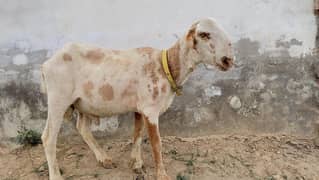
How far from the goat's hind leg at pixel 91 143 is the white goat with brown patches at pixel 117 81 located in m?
0.23

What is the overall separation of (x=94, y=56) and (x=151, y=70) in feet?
1.74

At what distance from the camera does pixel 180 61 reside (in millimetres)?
5020

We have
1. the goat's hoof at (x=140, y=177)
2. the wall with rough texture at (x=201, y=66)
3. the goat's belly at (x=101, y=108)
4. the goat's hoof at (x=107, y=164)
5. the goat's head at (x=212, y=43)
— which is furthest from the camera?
the wall with rough texture at (x=201, y=66)

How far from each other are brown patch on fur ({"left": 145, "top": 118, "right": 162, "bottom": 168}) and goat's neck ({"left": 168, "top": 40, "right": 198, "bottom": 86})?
0.43 m

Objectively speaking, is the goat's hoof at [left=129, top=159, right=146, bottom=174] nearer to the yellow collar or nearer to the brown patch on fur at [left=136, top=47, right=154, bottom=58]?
the yellow collar

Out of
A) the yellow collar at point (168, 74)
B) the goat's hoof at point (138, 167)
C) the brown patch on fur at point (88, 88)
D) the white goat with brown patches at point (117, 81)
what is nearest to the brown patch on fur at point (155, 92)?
the white goat with brown patches at point (117, 81)

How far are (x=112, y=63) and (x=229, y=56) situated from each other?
1.02 metres

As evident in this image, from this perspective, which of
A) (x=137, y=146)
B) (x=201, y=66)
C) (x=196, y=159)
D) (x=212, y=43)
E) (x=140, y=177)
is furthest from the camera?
(x=201, y=66)

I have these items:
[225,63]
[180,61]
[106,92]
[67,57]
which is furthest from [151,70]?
[67,57]

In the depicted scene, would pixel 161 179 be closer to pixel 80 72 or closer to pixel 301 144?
pixel 80 72

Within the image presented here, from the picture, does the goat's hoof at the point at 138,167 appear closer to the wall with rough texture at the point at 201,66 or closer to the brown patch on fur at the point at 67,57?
the wall with rough texture at the point at 201,66

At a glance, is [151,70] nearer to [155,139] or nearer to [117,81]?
[117,81]

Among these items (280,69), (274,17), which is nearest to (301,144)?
(280,69)

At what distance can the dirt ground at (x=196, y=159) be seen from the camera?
5383 millimetres
